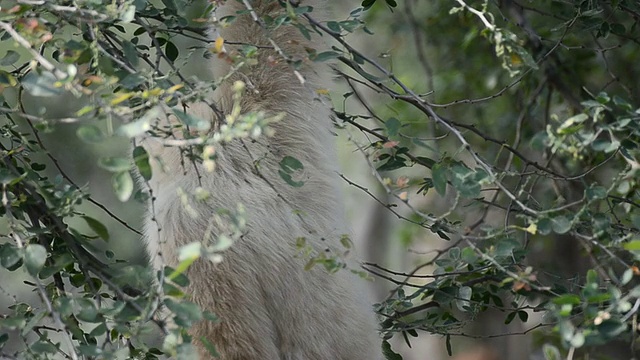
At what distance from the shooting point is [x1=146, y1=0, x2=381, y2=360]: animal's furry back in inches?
98.4

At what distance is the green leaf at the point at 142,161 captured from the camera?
1724 mm

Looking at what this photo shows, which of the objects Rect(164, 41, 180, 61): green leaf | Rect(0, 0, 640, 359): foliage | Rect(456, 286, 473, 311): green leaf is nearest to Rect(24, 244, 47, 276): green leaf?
Rect(0, 0, 640, 359): foliage

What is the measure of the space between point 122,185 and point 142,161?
0.35 ft

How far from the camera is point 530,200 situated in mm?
2832

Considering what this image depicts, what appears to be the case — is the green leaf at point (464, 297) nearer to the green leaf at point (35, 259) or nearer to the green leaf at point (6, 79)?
the green leaf at point (35, 259)

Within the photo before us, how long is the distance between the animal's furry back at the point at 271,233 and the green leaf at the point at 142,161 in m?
0.69

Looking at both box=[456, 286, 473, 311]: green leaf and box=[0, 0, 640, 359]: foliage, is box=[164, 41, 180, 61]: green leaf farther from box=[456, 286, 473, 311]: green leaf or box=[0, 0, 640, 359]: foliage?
box=[456, 286, 473, 311]: green leaf

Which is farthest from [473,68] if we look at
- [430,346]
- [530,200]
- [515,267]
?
[430,346]

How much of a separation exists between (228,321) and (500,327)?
244 inches

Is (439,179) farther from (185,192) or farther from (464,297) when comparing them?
(464,297)

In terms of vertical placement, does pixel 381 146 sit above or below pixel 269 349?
above

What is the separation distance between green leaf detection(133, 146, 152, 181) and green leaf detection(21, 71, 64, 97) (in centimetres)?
20

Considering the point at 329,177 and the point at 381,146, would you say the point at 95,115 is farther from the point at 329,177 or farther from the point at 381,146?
the point at 329,177

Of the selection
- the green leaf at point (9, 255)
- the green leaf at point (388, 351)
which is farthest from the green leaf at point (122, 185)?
the green leaf at point (388, 351)
